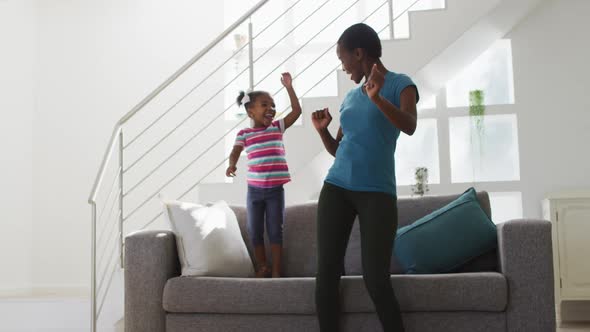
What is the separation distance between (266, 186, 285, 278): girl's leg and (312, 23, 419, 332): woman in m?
0.69

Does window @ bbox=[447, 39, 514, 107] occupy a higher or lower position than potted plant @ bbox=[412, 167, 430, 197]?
higher

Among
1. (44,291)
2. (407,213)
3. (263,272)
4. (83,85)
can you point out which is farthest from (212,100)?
(407,213)

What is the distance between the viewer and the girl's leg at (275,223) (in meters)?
2.95

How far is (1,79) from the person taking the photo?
17.0 ft

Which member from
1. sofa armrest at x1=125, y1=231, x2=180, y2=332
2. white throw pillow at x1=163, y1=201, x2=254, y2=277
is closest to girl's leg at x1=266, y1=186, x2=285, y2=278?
white throw pillow at x1=163, y1=201, x2=254, y2=277

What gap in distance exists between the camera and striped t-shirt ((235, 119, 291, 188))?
3.08 metres

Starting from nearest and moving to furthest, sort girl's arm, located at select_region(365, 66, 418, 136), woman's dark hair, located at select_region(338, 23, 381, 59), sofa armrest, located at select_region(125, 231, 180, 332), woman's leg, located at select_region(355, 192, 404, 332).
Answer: girl's arm, located at select_region(365, 66, 418, 136), woman's leg, located at select_region(355, 192, 404, 332), woman's dark hair, located at select_region(338, 23, 381, 59), sofa armrest, located at select_region(125, 231, 180, 332)

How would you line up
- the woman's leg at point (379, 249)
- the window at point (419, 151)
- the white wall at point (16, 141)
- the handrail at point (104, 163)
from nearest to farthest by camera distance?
the woman's leg at point (379, 249) < the handrail at point (104, 163) < the white wall at point (16, 141) < the window at point (419, 151)

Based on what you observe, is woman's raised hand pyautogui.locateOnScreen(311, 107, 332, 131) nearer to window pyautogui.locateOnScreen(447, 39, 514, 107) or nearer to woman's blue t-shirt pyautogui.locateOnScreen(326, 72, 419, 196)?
woman's blue t-shirt pyautogui.locateOnScreen(326, 72, 419, 196)

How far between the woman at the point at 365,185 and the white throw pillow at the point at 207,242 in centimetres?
65

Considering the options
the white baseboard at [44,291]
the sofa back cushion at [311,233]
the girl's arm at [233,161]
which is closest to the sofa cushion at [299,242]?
the sofa back cushion at [311,233]

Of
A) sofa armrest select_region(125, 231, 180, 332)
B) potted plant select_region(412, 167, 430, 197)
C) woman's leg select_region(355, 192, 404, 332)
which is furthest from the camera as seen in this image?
potted plant select_region(412, 167, 430, 197)

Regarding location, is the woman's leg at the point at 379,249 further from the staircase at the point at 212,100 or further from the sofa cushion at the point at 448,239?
the staircase at the point at 212,100

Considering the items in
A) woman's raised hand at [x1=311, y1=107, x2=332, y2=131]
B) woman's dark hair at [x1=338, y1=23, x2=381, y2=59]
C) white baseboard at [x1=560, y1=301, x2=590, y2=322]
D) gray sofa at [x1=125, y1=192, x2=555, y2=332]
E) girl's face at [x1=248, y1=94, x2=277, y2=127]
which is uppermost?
woman's dark hair at [x1=338, y1=23, x2=381, y2=59]
